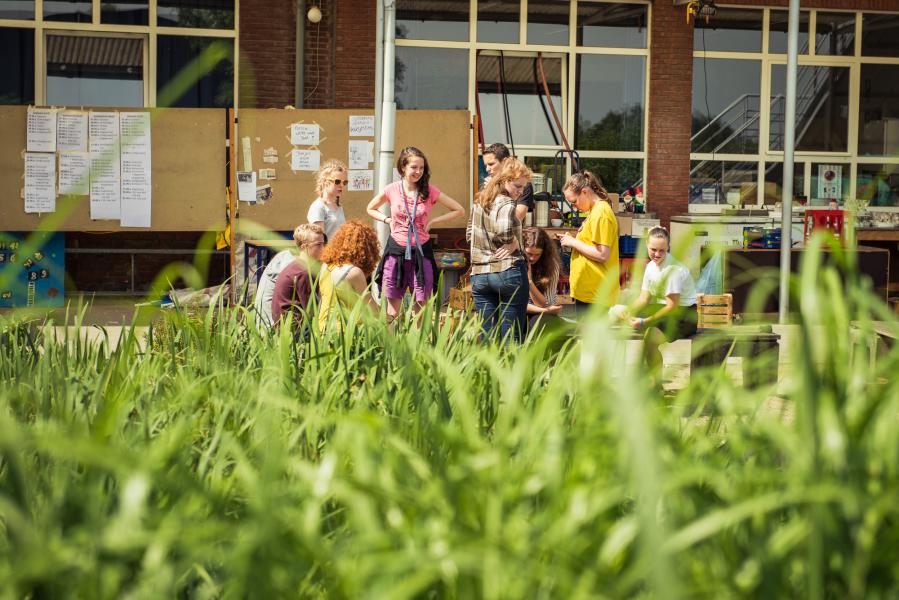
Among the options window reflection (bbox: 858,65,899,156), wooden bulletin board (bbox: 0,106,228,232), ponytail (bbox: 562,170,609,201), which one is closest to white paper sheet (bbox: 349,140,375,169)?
wooden bulletin board (bbox: 0,106,228,232)

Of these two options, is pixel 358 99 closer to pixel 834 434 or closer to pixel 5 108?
pixel 5 108

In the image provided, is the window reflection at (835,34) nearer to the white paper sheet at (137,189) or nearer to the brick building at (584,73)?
the brick building at (584,73)

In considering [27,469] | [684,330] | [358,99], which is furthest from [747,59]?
[27,469]

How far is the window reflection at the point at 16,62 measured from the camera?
1245 cm

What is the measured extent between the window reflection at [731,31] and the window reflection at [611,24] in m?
A: 0.68

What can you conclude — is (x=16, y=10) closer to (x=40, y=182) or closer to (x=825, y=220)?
(x=40, y=182)

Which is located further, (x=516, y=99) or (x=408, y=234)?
(x=516, y=99)

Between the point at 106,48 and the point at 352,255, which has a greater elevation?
the point at 106,48

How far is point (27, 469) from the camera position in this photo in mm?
1668

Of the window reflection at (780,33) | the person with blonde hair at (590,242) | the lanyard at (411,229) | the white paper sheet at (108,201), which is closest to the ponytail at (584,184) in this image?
the person with blonde hair at (590,242)

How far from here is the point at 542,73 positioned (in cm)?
1367

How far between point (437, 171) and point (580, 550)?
34.1 ft

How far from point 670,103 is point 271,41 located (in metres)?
4.67

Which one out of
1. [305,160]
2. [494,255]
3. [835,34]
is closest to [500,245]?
[494,255]
